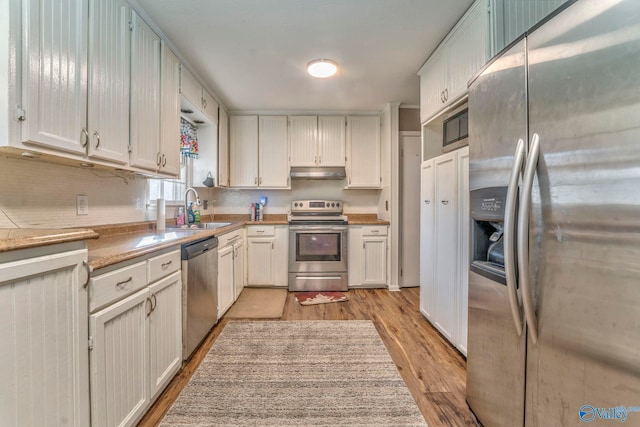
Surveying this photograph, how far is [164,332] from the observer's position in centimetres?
150

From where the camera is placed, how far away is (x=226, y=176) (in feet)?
11.5

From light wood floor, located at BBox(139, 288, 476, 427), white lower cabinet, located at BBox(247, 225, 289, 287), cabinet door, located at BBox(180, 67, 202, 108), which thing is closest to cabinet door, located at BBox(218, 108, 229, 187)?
cabinet door, located at BBox(180, 67, 202, 108)

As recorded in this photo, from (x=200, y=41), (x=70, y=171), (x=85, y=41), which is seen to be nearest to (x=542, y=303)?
(x=85, y=41)

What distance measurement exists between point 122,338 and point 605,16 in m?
2.08

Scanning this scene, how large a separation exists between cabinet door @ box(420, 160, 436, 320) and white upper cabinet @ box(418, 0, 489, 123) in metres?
0.55

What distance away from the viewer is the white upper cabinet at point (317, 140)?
3.62 m

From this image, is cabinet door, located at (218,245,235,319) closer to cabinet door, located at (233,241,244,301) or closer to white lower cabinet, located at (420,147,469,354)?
cabinet door, located at (233,241,244,301)

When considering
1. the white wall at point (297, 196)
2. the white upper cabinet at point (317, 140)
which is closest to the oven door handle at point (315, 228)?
the white wall at point (297, 196)

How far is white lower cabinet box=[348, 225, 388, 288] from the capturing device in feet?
11.3

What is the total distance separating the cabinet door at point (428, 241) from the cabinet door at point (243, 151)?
7.57 feet

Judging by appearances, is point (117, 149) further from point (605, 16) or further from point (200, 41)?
point (605, 16)

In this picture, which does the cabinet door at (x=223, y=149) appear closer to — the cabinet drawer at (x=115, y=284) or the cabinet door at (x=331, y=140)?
the cabinet door at (x=331, y=140)

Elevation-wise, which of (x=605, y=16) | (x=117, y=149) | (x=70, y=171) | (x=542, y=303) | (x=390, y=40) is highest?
(x=390, y=40)
